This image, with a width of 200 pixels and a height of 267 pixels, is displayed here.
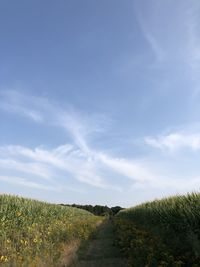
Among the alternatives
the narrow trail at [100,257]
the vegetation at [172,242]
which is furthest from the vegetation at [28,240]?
the vegetation at [172,242]

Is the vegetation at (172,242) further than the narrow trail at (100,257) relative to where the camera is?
No

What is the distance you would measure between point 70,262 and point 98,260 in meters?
1.57

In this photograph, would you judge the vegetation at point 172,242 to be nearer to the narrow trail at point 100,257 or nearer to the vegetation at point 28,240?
the narrow trail at point 100,257

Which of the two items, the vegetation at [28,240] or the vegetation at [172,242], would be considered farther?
the vegetation at [28,240]

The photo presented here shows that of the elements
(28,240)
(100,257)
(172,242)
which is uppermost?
(172,242)

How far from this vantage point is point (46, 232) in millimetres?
14758

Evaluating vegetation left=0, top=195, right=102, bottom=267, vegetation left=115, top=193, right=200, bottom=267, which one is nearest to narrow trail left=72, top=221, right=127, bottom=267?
vegetation left=115, top=193, right=200, bottom=267

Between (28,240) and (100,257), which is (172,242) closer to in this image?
(100,257)

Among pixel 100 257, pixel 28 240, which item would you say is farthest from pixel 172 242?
pixel 28 240

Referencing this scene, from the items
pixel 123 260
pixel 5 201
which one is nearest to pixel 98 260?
pixel 123 260

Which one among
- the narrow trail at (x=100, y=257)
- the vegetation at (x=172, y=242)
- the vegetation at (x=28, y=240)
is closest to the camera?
the vegetation at (x=172, y=242)

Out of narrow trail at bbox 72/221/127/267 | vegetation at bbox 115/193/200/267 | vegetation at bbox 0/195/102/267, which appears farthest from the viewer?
narrow trail at bbox 72/221/127/267

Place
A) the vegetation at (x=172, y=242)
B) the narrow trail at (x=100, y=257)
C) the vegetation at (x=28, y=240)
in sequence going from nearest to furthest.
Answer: the vegetation at (x=172, y=242)
the vegetation at (x=28, y=240)
the narrow trail at (x=100, y=257)

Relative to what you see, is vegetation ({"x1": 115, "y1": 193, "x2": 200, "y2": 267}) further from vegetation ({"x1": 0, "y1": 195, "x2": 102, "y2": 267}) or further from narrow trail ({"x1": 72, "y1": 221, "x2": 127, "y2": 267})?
vegetation ({"x1": 0, "y1": 195, "x2": 102, "y2": 267})
